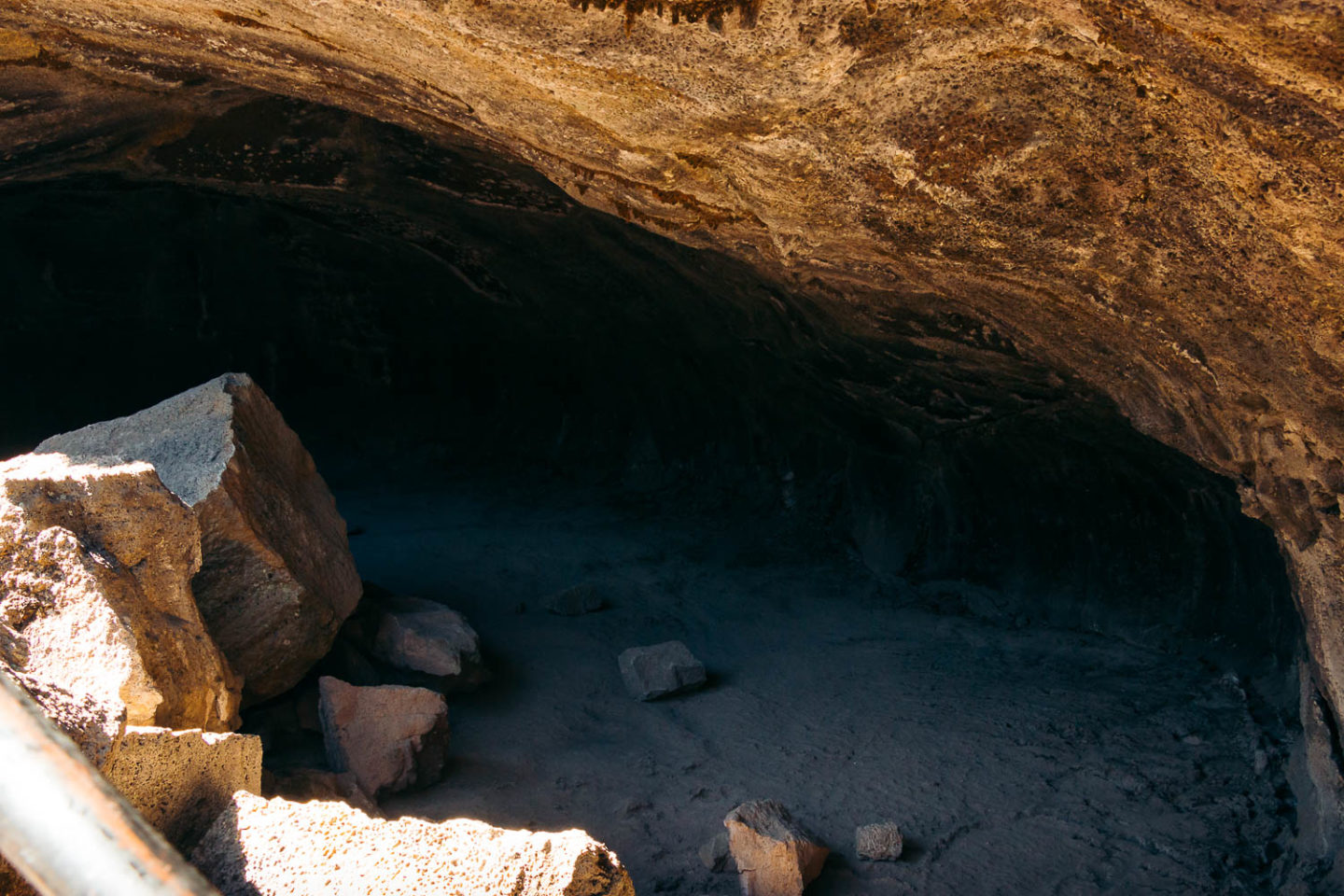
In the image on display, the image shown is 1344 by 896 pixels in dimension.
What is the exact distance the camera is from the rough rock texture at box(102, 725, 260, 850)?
1.76m

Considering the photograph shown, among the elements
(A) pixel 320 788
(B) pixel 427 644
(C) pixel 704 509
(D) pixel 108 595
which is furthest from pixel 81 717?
(C) pixel 704 509

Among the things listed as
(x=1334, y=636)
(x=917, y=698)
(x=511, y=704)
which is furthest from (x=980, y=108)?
(x=511, y=704)

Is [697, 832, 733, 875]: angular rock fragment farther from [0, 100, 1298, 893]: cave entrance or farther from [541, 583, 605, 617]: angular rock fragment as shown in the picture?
[541, 583, 605, 617]: angular rock fragment

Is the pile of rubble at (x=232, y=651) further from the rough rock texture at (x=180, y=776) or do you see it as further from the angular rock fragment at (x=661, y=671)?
the angular rock fragment at (x=661, y=671)

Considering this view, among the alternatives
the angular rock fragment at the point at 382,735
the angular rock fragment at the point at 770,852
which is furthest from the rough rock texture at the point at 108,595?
the angular rock fragment at the point at 770,852

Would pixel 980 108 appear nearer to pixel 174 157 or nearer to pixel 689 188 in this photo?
pixel 689 188

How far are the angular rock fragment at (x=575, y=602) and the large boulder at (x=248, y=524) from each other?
51.4 inches

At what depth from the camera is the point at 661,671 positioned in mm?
4270

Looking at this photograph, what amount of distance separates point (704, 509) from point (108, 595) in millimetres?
4727

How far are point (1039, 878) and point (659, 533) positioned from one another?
379 cm

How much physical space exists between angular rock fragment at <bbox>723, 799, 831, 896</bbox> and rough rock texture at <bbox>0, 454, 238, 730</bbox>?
1.50 meters

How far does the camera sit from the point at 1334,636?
2.69 meters

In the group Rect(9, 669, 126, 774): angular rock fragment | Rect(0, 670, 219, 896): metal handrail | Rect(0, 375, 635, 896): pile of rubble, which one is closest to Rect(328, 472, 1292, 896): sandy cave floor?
Rect(0, 375, 635, 896): pile of rubble

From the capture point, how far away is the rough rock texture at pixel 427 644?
4070 millimetres
